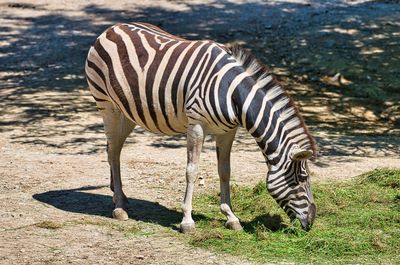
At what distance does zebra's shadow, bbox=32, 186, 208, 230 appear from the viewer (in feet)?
26.7

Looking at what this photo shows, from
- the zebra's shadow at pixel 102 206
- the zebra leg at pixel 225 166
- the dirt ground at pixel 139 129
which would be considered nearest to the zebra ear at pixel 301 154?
the zebra leg at pixel 225 166

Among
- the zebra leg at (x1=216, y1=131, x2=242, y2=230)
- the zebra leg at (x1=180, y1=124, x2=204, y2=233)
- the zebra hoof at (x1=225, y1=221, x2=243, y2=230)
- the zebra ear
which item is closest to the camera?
the zebra ear

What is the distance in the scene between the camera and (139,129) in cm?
1234

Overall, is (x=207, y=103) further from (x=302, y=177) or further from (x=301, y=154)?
(x=302, y=177)

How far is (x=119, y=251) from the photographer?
708cm

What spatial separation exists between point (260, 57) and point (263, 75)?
8808 millimetres

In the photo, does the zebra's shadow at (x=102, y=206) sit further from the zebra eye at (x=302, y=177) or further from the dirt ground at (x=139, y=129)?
the zebra eye at (x=302, y=177)

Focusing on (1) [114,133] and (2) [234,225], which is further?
(1) [114,133]

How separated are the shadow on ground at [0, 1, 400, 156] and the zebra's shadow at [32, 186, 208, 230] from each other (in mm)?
2154

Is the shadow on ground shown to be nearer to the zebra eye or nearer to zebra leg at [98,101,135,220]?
zebra leg at [98,101,135,220]

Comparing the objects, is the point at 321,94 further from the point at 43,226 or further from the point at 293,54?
the point at 43,226

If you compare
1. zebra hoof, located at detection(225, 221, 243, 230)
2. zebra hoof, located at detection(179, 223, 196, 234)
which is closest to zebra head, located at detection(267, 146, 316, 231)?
zebra hoof, located at detection(225, 221, 243, 230)

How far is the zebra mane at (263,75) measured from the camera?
7.34 metres

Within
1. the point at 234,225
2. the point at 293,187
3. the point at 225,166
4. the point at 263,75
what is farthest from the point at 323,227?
the point at 263,75
